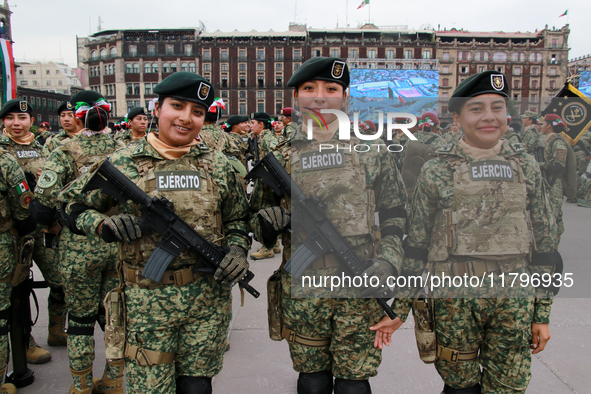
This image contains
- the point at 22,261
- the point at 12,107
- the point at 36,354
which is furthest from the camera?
the point at 12,107

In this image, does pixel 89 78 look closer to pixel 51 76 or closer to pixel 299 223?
pixel 51 76

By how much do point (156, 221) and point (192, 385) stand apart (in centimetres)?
92

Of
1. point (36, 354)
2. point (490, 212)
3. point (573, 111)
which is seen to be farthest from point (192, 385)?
point (573, 111)

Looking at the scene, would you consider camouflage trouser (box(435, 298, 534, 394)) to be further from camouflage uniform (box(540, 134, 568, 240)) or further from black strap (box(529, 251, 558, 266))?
camouflage uniform (box(540, 134, 568, 240))

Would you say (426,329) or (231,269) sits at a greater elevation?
(231,269)

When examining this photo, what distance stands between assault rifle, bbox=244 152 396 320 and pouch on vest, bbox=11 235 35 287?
2.17 metres

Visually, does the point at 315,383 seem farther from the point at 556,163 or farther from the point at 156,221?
the point at 556,163

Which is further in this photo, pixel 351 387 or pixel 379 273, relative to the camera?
pixel 351 387

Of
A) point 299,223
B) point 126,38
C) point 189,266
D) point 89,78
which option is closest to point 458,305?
point 299,223

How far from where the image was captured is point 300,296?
89.4 inches

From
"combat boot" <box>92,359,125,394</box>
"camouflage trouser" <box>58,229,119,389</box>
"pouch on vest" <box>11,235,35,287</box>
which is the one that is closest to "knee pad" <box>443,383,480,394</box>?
"combat boot" <box>92,359,125,394</box>

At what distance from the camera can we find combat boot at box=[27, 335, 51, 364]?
3.50 meters

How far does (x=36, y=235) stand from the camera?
3.64 meters

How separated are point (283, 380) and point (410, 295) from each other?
5.03 feet
